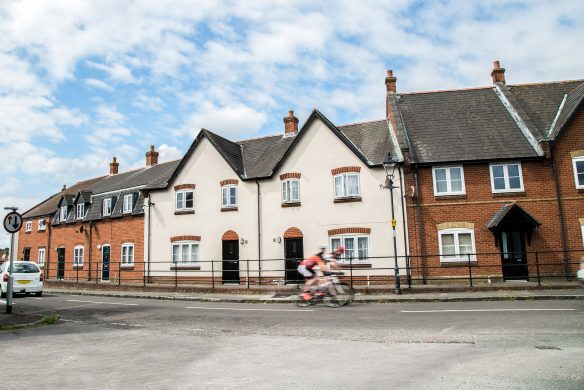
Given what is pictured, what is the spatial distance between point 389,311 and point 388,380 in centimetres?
690

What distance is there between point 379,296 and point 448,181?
7.55 m

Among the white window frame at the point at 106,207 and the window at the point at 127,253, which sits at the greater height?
the white window frame at the point at 106,207

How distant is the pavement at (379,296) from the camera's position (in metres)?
12.9

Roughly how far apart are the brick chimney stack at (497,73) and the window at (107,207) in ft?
88.3

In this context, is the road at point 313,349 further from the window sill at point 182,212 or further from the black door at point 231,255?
the window sill at point 182,212

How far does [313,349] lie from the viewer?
25.3 feet

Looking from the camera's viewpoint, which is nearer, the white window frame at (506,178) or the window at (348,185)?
the white window frame at (506,178)

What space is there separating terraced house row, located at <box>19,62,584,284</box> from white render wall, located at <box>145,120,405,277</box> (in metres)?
0.06

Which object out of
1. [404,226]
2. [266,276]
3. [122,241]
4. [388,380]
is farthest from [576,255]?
[122,241]

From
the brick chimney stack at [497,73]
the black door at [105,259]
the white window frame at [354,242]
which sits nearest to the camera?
the white window frame at [354,242]

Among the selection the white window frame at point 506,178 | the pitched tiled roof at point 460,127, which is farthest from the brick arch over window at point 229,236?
the white window frame at point 506,178

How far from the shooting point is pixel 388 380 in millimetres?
5688

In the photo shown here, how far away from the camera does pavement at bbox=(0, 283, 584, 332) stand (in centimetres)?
1292

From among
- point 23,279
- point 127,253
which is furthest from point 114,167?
point 23,279
